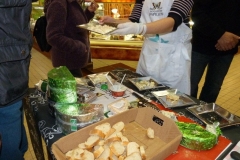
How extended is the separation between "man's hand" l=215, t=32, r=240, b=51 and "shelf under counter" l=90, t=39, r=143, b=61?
198 centimetres

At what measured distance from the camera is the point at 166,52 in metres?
1.70

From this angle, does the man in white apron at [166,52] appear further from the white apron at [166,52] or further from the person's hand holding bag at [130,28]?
the person's hand holding bag at [130,28]

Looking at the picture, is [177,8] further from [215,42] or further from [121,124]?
[121,124]

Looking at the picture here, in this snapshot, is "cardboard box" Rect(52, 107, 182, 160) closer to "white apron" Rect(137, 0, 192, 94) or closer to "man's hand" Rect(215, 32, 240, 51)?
"white apron" Rect(137, 0, 192, 94)

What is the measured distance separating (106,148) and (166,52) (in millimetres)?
1032

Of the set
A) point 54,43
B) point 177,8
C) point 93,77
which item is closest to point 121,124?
point 93,77

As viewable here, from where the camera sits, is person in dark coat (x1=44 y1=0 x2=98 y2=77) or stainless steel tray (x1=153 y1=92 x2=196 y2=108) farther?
person in dark coat (x1=44 y1=0 x2=98 y2=77)

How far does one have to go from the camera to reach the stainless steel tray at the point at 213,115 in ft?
3.80

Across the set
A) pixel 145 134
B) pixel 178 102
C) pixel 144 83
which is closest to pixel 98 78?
pixel 144 83

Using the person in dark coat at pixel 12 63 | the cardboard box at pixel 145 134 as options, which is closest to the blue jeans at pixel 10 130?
the person in dark coat at pixel 12 63

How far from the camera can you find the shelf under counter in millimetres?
3922

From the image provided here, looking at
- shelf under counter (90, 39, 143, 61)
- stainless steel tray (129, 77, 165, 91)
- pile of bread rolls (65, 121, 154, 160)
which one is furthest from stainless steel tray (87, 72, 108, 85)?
shelf under counter (90, 39, 143, 61)

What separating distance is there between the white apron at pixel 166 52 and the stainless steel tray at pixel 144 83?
148mm

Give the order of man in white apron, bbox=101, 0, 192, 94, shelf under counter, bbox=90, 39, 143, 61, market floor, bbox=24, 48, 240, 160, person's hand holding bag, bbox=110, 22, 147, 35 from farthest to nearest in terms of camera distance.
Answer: shelf under counter, bbox=90, 39, 143, 61, market floor, bbox=24, 48, 240, 160, man in white apron, bbox=101, 0, 192, 94, person's hand holding bag, bbox=110, 22, 147, 35
